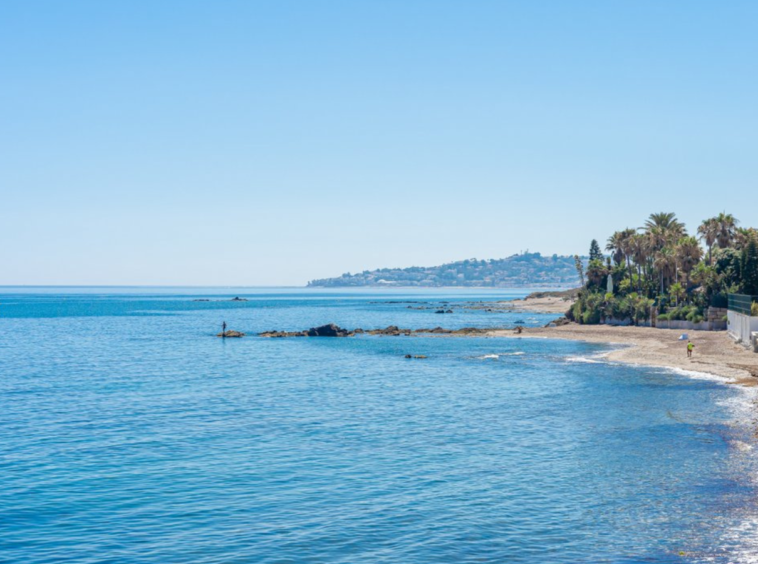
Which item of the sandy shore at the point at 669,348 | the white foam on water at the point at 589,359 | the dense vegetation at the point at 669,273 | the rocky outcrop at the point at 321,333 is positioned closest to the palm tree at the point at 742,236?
the dense vegetation at the point at 669,273

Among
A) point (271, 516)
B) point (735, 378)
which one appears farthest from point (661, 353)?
point (271, 516)

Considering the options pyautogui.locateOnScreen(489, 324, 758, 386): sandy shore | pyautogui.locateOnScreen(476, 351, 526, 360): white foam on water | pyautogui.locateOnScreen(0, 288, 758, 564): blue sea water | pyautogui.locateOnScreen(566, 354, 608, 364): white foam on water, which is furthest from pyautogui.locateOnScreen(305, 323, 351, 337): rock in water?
pyautogui.locateOnScreen(0, 288, 758, 564): blue sea water

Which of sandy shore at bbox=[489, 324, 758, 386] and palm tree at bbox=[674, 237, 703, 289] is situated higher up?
palm tree at bbox=[674, 237, 703, 289]

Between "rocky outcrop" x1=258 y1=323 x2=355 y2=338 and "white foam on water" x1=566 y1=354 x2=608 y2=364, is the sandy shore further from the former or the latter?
"rocky outcrop" x1=258 y1=323 x2=355 y2=338

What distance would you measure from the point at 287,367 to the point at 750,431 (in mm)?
44944

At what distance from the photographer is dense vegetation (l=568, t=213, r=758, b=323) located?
98375mm

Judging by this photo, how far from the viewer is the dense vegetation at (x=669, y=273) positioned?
98375 mm

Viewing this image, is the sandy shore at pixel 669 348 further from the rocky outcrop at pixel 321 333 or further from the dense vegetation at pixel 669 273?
the rocky outcrop at pixel 321 333

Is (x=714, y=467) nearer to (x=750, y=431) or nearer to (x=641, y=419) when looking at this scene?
(x=750, y=431)

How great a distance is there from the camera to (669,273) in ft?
371

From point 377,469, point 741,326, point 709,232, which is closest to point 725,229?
point 709,232

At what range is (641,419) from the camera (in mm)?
41625

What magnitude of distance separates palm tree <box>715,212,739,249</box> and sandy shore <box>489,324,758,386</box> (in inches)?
825

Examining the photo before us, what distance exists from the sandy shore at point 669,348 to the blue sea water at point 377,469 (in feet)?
15.7
